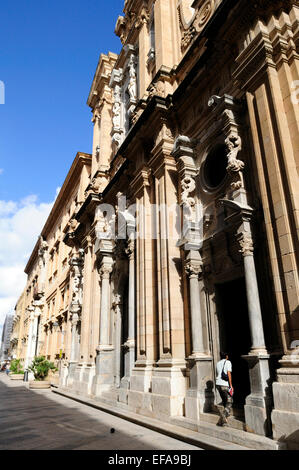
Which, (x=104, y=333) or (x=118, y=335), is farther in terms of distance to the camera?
(x=104, y=333)

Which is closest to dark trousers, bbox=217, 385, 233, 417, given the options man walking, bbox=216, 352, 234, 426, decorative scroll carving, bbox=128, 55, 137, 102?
man walking, bbox=216, 352, 234, 426

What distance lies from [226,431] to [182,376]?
9.81 feet

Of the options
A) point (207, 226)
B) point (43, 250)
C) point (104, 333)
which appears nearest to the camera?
point (207, 226)

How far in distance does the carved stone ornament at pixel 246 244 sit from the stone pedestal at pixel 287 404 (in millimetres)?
2259

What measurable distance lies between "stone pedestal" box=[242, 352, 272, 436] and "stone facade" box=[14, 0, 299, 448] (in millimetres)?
20

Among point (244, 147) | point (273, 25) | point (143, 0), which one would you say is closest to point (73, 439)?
point (244, 147)

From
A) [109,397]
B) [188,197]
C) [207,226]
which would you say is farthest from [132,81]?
[109,397]

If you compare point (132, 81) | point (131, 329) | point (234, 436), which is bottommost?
point (234, 436)

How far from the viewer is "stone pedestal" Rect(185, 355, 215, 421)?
8.41 m

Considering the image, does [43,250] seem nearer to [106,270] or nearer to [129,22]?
[106,270]

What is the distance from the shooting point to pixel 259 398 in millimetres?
6449

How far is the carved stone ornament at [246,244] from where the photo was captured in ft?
Answer: 24.9

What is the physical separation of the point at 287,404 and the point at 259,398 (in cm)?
71

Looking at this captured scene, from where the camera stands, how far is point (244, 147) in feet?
28.8
